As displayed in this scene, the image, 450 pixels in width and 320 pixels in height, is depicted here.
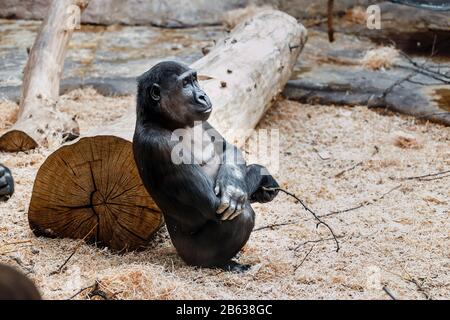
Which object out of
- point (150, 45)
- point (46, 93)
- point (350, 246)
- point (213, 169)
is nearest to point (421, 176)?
point (350, 246)

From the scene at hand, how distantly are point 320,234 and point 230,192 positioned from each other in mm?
976

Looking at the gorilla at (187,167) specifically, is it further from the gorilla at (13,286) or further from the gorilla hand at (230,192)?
→ the gorilla at (13,286)

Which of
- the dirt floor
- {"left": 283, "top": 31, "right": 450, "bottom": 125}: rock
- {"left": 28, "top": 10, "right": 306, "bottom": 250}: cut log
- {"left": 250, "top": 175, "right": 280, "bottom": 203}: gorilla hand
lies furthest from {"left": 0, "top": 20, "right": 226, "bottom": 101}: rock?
{"left": 250, "top": 175, "right": 280, "bottom": 203}: gorilla hand

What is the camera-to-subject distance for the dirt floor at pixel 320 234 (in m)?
2.97

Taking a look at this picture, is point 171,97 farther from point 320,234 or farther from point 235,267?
point 320,234

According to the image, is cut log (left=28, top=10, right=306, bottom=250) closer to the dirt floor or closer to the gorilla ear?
the dirt floor

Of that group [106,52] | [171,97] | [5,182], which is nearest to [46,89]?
[5,182]

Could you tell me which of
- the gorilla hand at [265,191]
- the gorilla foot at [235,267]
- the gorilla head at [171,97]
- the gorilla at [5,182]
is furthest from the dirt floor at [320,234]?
the gorilla head at [171,97]

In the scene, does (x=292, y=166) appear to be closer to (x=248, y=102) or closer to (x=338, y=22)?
(x=248, y=102)

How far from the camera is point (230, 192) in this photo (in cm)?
290

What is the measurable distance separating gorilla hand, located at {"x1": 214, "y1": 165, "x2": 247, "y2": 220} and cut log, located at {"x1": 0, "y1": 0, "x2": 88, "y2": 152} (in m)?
2.28

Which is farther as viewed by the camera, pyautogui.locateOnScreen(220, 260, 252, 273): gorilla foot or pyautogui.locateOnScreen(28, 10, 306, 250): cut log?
pyautogui.locateOnScreen(28, 10, 306, 250): cut log

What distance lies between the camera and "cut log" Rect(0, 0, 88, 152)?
15.9 feet

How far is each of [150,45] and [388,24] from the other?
2.68 meters
